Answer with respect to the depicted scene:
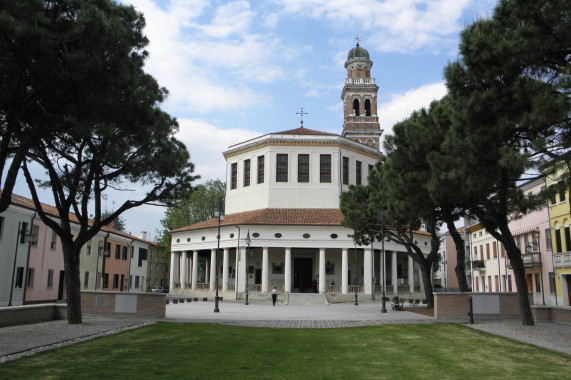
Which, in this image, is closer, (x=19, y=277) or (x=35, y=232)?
(x=19, y=277)

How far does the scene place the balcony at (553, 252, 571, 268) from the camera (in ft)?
105

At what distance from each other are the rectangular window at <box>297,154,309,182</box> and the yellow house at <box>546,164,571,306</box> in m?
19.9

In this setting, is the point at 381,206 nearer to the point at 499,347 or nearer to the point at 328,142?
the point at 499,347

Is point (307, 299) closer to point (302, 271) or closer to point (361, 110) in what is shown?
point (302, 271)

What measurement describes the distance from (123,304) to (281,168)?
26.4 meters

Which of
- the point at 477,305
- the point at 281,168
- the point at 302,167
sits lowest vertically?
the point at 477,305

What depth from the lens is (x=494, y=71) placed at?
39.8ft

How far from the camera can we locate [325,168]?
44.4 m

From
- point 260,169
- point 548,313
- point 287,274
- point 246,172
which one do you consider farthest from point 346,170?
point 548,313

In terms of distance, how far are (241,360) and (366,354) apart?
9.50 ft

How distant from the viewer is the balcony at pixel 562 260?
105 feet

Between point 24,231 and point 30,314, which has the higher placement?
point 24,231

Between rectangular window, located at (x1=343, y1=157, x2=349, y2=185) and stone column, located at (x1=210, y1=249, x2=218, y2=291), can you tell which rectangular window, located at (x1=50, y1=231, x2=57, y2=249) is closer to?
stone column, located at (x1=210, y1=249, x2=218, y2=291)

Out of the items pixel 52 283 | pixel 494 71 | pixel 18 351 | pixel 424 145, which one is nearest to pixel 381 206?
pixel 424 145
